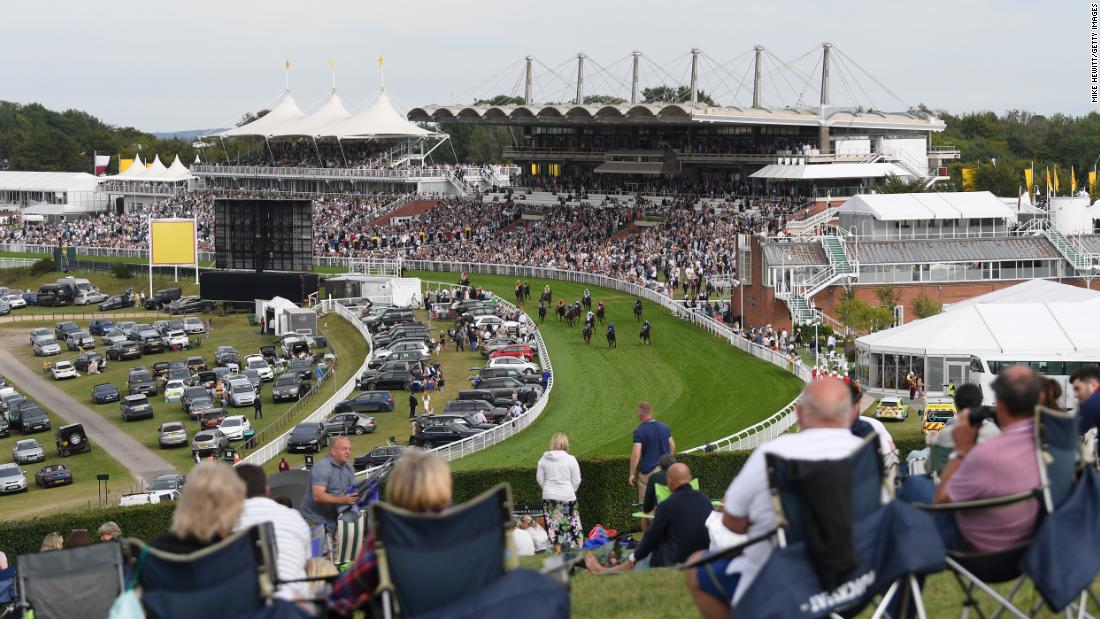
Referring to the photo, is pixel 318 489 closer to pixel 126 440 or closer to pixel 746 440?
pixel 746 440

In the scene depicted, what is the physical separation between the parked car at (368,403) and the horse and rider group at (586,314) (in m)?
10.0

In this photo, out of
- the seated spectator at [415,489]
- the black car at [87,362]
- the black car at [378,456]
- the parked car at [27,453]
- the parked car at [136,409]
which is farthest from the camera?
the black car at [87,362]

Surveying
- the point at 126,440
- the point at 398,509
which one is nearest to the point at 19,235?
the point at 126,440

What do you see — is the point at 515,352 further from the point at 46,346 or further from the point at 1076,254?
the point at 1076,254

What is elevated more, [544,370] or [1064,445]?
[1064,445]

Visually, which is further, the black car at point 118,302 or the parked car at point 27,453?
the black car at point 118,302

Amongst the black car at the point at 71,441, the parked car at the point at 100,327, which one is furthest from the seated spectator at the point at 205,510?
the parked car at the point at 100,327

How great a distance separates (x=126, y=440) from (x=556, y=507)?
85.3ft

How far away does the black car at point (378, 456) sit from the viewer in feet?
94.4

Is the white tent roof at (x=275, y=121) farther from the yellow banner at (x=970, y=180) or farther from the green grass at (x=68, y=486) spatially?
the green grass at (x=68, y=486)

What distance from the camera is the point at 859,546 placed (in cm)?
577

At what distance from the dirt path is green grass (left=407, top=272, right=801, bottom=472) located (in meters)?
8.37

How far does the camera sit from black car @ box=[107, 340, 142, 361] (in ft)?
165

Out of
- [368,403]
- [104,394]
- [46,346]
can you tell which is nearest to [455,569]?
[368,403]
